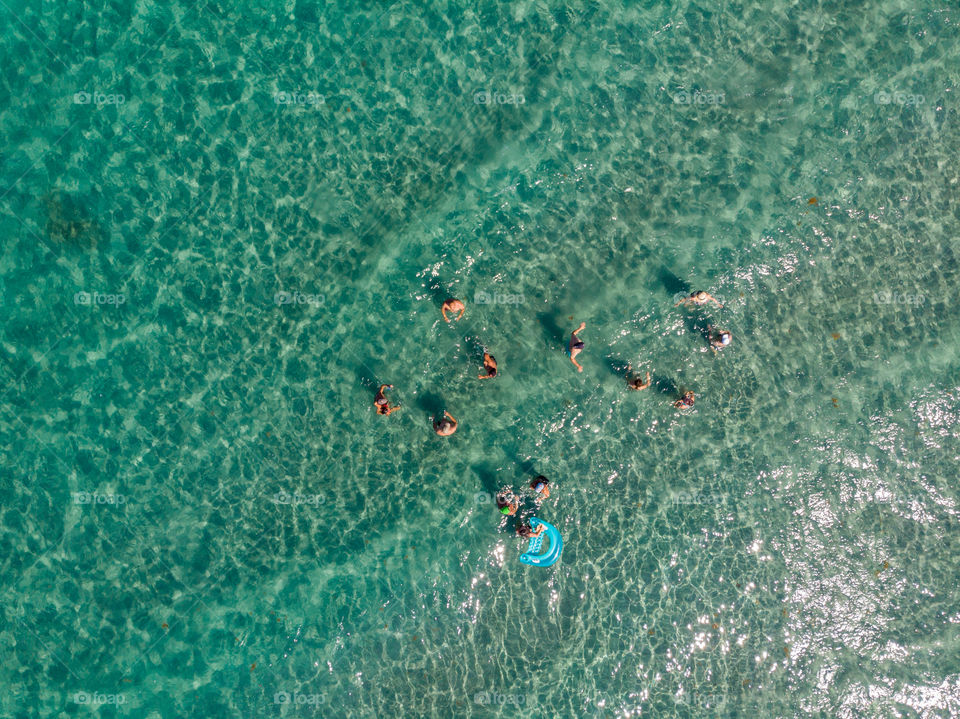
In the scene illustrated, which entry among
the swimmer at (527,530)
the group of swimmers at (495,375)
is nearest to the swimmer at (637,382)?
the group of swimmers at (495,375)

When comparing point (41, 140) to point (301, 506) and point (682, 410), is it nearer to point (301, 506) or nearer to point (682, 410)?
point (301, 506)

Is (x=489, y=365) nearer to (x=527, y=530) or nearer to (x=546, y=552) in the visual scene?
(x=527, y=530)

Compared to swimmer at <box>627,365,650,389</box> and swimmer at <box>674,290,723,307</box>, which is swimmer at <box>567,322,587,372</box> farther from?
swimmer at <box>674,290,723,307</box>

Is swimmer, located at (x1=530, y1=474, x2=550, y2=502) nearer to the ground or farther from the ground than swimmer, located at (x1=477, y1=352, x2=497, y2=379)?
nearer to the ground

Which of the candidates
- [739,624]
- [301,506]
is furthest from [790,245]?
[301,506]

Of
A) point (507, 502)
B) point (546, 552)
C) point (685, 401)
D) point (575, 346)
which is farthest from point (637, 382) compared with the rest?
point (546, 552)

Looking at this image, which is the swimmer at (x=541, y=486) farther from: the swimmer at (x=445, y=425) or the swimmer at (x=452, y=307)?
the swimmer at (x=452, y=307)

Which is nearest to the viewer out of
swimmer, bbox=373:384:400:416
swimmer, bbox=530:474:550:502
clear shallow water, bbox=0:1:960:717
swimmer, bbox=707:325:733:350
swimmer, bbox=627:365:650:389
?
clear shallow water, bbox=0:1:960:717

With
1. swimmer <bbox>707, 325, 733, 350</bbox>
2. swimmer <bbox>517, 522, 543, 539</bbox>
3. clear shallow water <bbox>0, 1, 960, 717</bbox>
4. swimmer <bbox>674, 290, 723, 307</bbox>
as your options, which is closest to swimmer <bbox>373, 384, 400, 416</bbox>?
clear shallow water <bbox>0, 1, 960, 717</bbox>
